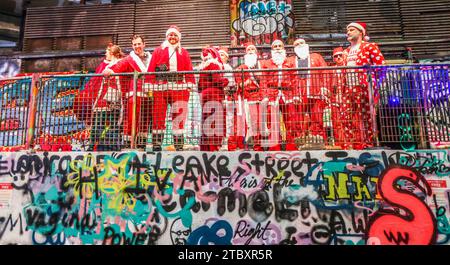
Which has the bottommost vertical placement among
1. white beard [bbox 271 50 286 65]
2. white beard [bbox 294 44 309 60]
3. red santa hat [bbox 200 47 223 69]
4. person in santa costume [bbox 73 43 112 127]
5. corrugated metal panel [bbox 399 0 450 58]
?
person in santa costume [bbox 73 43 112 127]

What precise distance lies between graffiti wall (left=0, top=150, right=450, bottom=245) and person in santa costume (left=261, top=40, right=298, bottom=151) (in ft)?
1.03

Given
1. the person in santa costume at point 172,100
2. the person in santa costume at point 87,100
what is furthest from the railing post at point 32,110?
the person in santa costume at point 172,100

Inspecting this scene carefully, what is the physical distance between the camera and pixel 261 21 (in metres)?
10.4

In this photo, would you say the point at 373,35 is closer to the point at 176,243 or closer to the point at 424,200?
the point at 424,200

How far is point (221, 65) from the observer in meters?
6.34

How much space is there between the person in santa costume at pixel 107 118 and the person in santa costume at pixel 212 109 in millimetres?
1168

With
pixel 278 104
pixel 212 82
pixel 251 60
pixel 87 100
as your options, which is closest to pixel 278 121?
pixel 278 104

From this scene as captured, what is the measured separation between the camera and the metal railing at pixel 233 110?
4.89m

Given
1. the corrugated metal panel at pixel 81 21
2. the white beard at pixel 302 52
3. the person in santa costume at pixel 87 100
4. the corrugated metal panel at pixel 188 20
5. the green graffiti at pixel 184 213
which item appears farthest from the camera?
the corrugated metal panel at pixel 81 21

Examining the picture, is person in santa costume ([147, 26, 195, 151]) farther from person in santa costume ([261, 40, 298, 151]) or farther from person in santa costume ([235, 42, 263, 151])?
person in santa costume ([261, 40, 298, 151])

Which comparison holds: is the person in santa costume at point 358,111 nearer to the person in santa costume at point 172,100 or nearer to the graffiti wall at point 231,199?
the graffiti wall at point 231,199

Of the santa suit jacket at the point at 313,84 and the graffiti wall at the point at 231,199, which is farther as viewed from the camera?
the santa suit jacket at the point at 313,84

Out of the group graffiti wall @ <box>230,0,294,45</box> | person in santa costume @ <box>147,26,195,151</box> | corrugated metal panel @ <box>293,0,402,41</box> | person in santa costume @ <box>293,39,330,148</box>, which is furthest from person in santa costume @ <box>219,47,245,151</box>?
corrugated metal panel @ <box>293,0,402,41</box>

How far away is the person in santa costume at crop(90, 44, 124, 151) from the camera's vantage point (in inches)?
200
